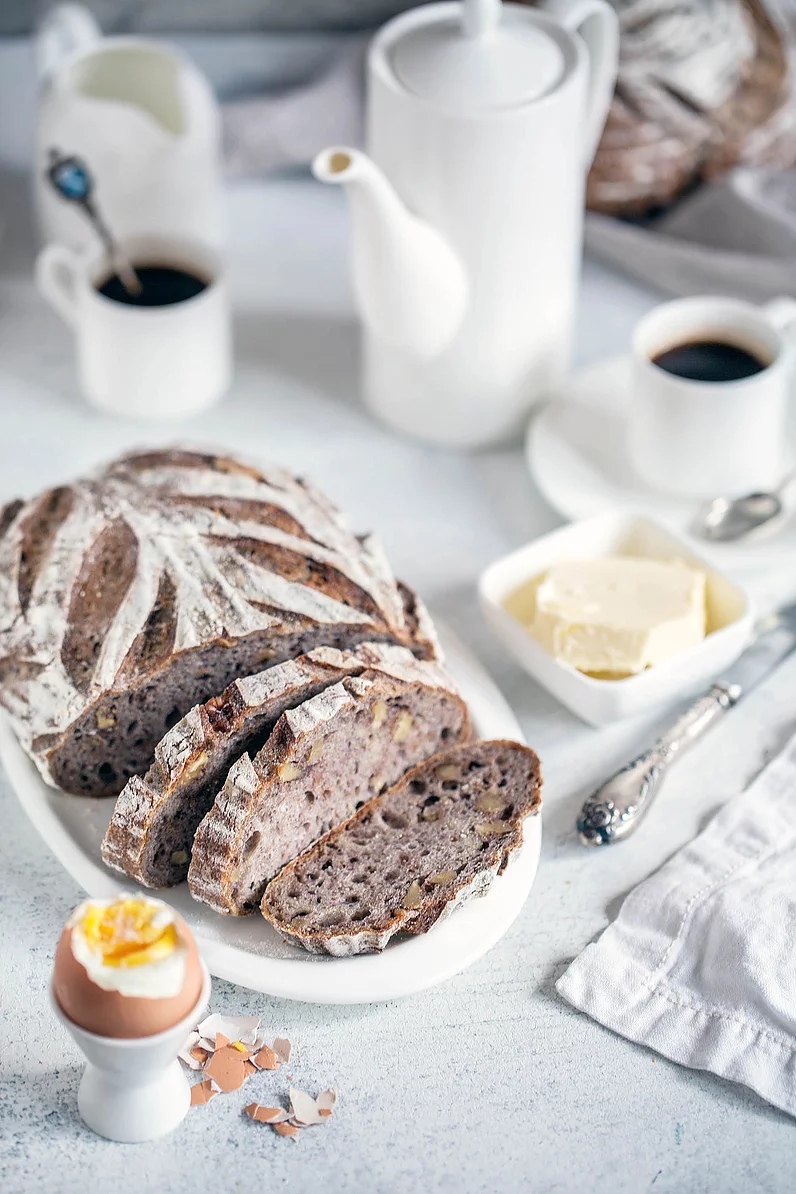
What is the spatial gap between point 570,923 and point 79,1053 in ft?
1.62

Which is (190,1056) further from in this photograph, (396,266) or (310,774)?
(396,266)

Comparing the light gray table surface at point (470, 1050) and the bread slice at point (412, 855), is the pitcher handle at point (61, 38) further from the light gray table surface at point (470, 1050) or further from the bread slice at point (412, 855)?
the bread slice at point (412, 855)

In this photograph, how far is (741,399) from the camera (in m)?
1.81

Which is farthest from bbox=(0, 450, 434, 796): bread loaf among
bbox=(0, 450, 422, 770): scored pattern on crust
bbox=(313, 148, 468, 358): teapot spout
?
bbox=(313, 148, 468, 358): teapot spout

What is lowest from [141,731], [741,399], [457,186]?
[141,731]

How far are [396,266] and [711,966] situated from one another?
0.93m

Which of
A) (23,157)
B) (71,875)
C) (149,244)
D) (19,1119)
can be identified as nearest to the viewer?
(19,1119)

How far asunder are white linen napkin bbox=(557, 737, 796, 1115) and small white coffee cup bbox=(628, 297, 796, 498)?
1.79ft

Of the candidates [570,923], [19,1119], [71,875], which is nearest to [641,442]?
[570,923]

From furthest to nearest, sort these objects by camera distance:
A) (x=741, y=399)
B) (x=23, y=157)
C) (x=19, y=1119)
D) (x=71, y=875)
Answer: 1. (x=23, y=157)
2. (x=741, y=399)
3. (x=71, y=875)
4. (x=19, y=1119)

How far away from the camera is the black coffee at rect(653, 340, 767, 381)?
6.16ft

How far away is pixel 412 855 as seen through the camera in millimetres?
1408

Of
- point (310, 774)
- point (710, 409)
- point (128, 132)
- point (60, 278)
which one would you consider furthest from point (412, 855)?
point (128, 132)

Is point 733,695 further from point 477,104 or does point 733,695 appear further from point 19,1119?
point 19,1119
